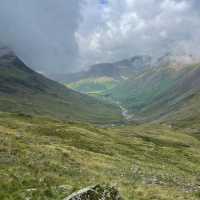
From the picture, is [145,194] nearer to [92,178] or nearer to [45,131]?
[92,178]

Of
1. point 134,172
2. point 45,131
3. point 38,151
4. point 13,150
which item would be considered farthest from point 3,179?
point 45,131

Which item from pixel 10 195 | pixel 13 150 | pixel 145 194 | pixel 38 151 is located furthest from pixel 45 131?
pixel 10 195

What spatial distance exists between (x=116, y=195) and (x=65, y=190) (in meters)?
5.37

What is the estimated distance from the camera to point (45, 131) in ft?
258

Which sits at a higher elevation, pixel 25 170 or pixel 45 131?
pixel 45 131

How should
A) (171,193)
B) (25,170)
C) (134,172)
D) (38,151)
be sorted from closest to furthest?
(25,170) < (171,193) < (38,151) < (134,172)

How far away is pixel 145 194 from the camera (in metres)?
29.9

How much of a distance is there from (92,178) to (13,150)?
9.86m

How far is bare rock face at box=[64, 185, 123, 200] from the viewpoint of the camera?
18.6 metres

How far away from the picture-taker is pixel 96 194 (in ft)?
62.5

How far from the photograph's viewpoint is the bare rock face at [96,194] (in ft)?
61.2

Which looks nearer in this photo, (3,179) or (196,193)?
(3,179)

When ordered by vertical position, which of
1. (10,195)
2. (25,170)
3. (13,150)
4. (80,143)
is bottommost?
(10,195)

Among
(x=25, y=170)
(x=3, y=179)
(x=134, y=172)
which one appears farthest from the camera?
(x=134, y=172)
